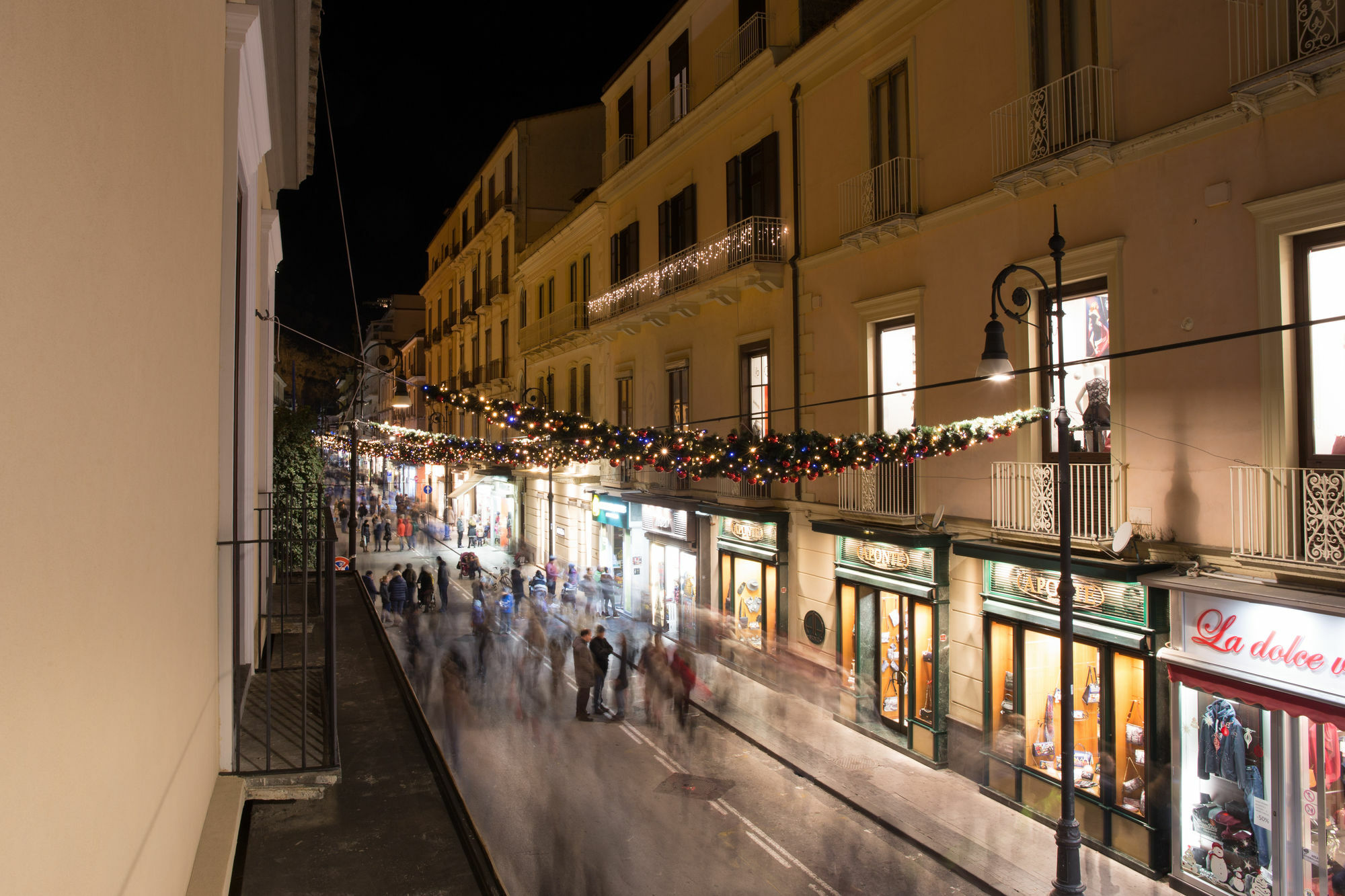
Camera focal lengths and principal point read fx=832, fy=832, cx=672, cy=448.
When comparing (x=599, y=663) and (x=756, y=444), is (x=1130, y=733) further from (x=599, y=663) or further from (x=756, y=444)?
(x=599, y=663)

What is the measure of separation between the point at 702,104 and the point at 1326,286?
14130 millimetres

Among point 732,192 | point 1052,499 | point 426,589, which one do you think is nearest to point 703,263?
point 732,192

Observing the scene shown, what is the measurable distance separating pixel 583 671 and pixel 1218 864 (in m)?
9.48

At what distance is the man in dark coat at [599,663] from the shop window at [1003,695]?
21.2 feet

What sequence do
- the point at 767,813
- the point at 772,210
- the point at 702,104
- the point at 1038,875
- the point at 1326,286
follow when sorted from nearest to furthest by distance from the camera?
the point at 1326,286, the point at 1038,875, the point at 767,813, the point at 772,210, the point at 702,104

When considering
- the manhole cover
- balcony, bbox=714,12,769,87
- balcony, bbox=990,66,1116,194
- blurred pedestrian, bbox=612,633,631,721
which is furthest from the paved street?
balcony, bbox=714,12,769,87

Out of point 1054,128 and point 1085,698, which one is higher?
point 1054,128

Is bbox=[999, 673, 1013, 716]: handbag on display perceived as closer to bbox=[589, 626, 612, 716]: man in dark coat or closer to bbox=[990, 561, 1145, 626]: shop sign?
bbox=[990, 561, 1145, 626]: shop sign

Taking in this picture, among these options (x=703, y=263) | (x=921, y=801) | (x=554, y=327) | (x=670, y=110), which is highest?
(x=670, y=110)

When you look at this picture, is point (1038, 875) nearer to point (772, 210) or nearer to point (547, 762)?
point (547, 762)

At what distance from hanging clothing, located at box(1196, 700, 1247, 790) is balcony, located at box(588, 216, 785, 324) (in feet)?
35.3

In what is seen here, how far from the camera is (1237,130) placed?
8938 mm

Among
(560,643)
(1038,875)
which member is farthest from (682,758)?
(560,643)

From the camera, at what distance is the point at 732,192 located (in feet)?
61.7
